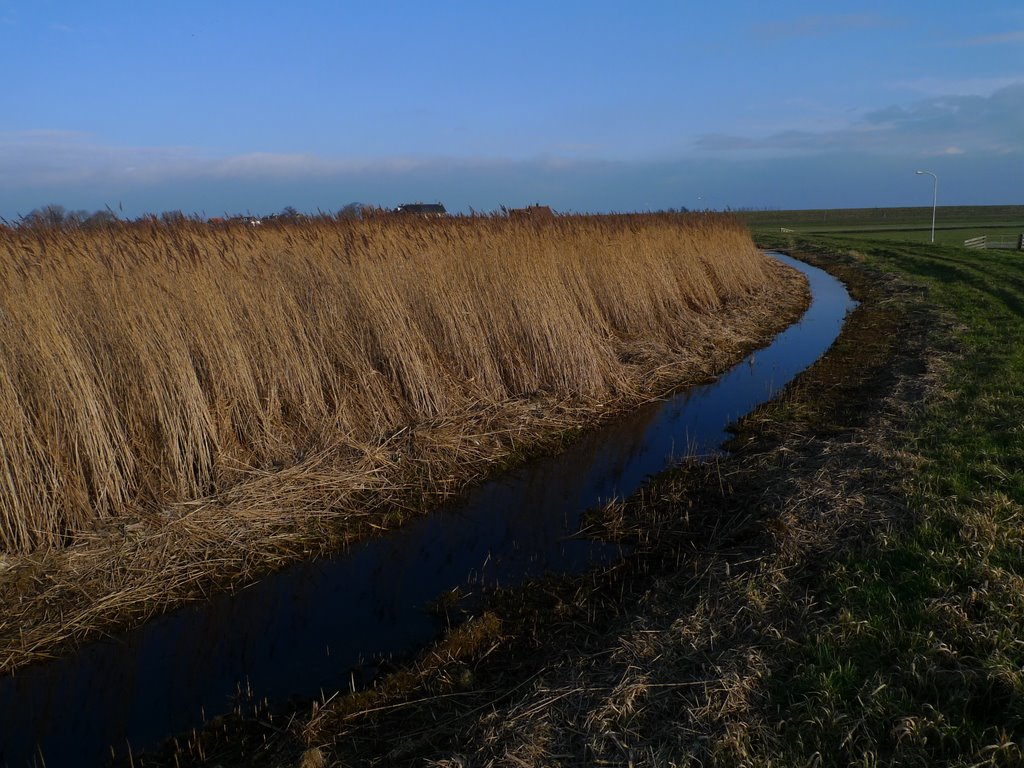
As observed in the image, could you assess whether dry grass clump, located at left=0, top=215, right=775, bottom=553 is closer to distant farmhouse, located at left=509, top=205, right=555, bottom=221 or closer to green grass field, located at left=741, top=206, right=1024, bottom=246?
distant farmhouse, located at left=509, top=205, right=555, bottom=221

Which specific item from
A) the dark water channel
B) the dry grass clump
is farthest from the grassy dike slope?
the dry grass clump

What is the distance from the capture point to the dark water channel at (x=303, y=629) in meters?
3.28

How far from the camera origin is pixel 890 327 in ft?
39.5

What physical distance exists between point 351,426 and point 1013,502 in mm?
5107

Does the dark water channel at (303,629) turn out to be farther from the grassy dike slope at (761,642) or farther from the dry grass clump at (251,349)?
the dry grass clump at (251,349)

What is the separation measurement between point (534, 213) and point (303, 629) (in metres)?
6.95

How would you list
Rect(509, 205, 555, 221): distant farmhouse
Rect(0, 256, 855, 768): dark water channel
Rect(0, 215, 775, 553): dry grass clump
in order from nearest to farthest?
Rect(0, 256, 855, 768): dark water channel → Rect(0, 215, 775, 553): dry grass clump → Rect(509, 205, 555, 221): distant farmhouse

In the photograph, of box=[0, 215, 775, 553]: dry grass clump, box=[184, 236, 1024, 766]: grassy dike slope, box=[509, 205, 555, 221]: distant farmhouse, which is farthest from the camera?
box=[509, 205, 555, 221]: distant farmhouse

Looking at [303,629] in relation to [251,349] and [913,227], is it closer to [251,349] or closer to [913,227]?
[251,349]

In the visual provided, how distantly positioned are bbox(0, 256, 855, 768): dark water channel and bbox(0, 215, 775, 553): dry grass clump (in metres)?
1.07

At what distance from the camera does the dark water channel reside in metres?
3.28

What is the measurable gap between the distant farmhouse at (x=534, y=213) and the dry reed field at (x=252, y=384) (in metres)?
0.26

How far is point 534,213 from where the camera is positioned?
9.48 m

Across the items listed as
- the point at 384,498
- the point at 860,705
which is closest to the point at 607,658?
the point at 860,705
